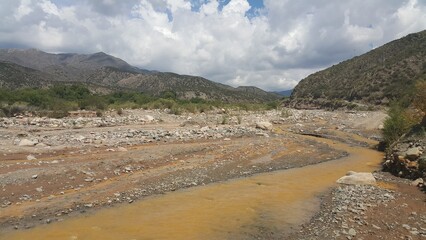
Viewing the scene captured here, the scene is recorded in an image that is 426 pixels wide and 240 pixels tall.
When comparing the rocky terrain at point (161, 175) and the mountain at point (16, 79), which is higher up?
the mountain at point (16, 79)

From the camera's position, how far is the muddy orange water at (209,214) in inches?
437

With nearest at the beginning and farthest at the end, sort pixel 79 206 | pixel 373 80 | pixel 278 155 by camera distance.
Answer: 1. pixel 79 206
2. pixel 278 155
3. pixel 373 80

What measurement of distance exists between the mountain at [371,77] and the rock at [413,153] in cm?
5674

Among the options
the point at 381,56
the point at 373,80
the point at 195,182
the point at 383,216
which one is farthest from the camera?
the point at 381,56

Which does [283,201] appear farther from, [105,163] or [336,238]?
[105,163]

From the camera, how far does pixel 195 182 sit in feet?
55.1

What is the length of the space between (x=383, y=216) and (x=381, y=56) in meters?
109

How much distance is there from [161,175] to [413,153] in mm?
12490

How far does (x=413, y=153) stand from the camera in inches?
733

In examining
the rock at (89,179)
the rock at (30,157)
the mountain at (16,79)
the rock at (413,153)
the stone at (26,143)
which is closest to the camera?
the rock at (89,179)

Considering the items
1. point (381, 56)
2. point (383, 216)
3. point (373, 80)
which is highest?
point (381, 56)

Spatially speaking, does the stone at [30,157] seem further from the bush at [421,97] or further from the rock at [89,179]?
the bush at [421,97]

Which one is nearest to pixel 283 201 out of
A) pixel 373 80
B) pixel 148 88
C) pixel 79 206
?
pixel 79 206

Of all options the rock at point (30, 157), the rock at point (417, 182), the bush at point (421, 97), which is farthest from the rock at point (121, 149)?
the bush at point (421, 97)
